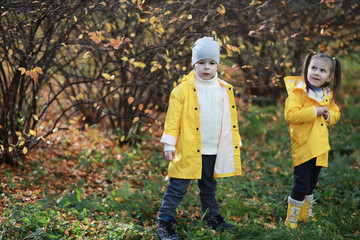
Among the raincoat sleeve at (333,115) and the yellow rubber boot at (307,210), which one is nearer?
the raincoat sleeve at (333,115)

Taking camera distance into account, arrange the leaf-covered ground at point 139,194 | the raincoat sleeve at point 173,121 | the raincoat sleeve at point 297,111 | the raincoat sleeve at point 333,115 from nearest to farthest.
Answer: the raincoat sleeve at point 173,121, the leaf-covered ground at point 139,194, the raincoat sleeve at point 297,111, the raincoat sleeve at point 333,115

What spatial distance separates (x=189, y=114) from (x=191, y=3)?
5.61 feet

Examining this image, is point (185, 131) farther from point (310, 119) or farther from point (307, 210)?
point (307, 210)

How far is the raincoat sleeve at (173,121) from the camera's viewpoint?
9.87 ft

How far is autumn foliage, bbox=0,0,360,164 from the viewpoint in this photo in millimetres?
3543

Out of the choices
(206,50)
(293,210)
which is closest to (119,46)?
(206,50)

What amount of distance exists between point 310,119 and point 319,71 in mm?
479

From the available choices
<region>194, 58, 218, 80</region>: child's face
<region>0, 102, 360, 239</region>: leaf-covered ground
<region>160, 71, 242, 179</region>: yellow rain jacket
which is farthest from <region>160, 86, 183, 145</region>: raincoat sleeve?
<region>0, 102, 360, 239</region>: leaf-covered ground

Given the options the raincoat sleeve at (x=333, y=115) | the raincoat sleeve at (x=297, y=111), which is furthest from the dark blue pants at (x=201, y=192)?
the raincoat sleeve at (x=333, y=115)

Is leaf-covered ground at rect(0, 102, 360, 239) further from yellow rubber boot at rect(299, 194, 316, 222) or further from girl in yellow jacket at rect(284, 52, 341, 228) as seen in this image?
girl in yellow jacket at rect(284, 52, 341, 228)

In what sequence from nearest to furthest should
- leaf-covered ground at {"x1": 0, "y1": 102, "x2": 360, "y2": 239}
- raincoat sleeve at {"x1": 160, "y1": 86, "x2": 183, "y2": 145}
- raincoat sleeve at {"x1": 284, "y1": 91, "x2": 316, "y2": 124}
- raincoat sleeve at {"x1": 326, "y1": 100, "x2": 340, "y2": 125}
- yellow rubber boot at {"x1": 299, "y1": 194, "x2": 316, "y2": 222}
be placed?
raincoat sleeve at {"x1": 160, "y1": 86, "x2": 183, "y2": 145} → leaf-covered ground at {"x1": 0, "y1": 102, "x2": 360, "y2": 239} → raincoat sleeve at {"x1": 284, "y1": 91, "x2": 316, "y2": 124} → raincoat sleeve at {"x1": 326, "y1": 100, "x2": 340, "y2": 125} → yellow rubber boot at {"x1": 299, "y1": 194, "x2": 316, "y2": 222}

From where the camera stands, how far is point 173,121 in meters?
3.04

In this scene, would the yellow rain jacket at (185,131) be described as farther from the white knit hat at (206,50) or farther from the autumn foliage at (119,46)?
the autumn foliage at (119,46)

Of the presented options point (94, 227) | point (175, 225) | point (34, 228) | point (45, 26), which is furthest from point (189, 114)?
point (45, 26)
